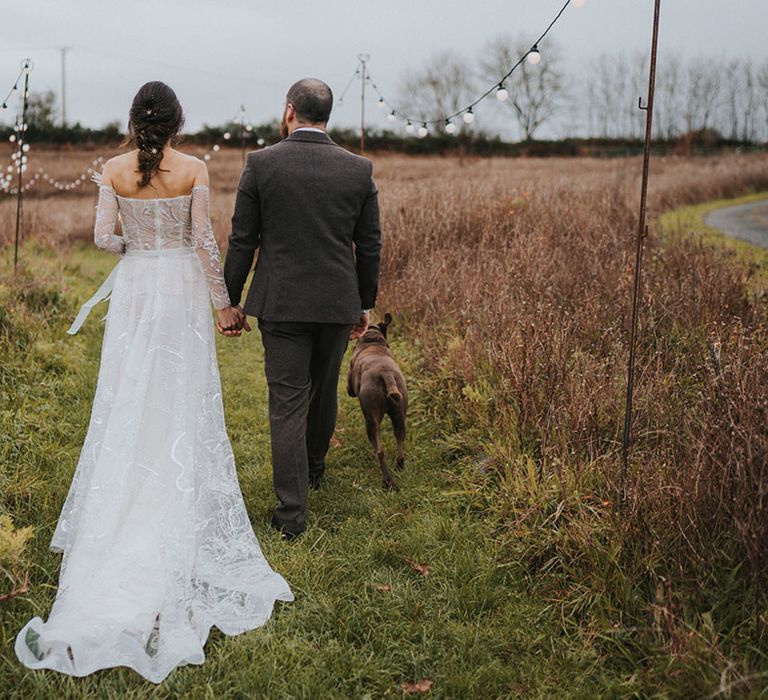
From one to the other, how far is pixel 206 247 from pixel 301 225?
0.54 metres

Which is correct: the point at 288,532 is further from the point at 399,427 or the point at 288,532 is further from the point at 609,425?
the point at 609,425

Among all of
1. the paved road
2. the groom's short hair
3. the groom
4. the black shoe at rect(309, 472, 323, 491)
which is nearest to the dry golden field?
the black shoe at rect(309, 472, 323, 491)

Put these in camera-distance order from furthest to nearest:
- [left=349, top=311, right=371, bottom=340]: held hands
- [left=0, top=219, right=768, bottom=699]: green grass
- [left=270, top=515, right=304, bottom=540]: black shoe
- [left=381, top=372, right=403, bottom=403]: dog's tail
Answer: [left=381, top=372, right=403, bottom=403]: dog's tail → [left=349, top=311, right=371, bottom=340]: held hands → [left=270, top=515, right=304, bottom=540]: black shoe → [left=0, top=219, right=768, bottom=699]: green grass

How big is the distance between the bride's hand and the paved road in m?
13.1

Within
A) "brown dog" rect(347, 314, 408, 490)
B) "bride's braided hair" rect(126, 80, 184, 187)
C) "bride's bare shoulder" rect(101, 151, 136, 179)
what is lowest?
"brown dog" rect(347, 314, 408, 490)

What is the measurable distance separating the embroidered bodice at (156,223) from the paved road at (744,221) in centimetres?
1347

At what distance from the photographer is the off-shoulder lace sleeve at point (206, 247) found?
3961 millimetres

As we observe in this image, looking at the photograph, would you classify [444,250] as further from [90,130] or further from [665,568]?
[90,130]

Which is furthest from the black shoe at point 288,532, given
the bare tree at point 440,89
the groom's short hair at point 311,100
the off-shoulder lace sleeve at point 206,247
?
the bare tree at point 440,89

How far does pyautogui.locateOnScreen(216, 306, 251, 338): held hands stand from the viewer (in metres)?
4.29

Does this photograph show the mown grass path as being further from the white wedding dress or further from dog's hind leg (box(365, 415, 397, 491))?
the white wedding dress

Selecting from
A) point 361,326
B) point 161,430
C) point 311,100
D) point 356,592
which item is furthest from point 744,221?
point 161,430

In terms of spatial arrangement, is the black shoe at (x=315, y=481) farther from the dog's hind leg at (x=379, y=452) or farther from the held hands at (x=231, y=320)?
the held hands at (x=231, y=320)

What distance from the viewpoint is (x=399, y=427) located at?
17.2 ft
